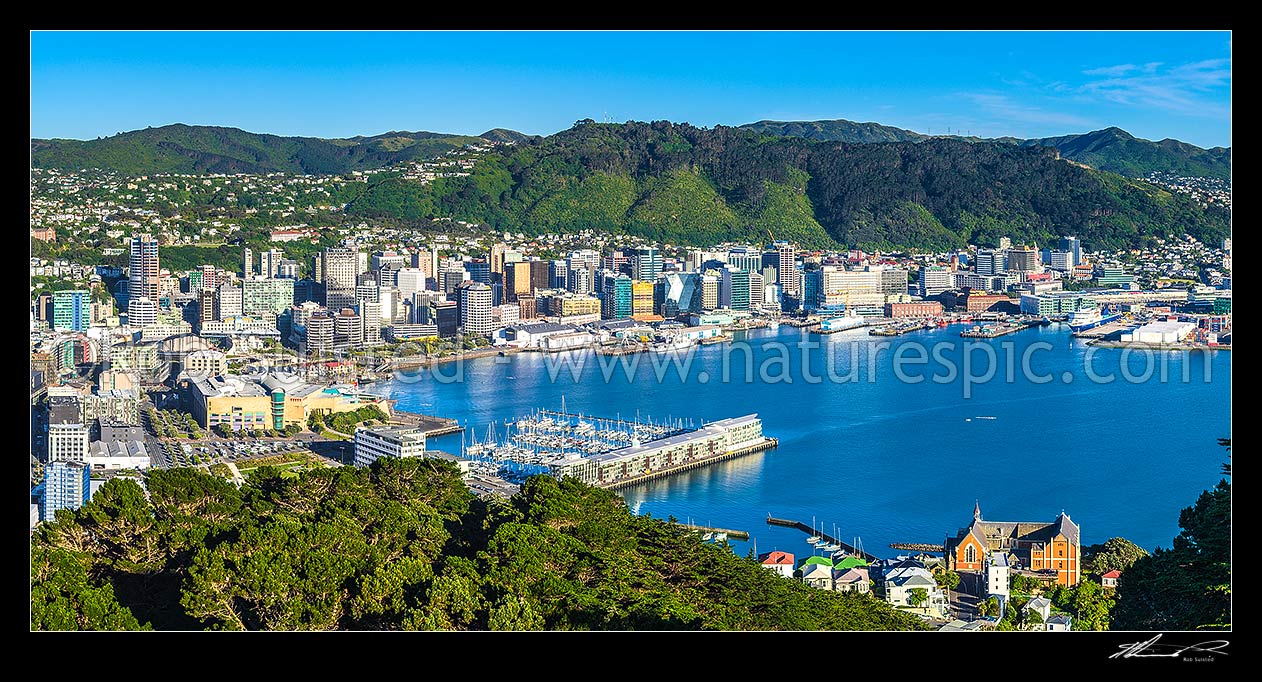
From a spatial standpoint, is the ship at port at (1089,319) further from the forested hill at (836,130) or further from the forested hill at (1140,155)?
the forested hill at (836,130)

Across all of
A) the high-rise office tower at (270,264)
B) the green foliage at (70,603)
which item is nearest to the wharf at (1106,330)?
the high-rise office tower at (270,264)

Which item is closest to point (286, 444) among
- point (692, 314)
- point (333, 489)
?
point (333, 489)

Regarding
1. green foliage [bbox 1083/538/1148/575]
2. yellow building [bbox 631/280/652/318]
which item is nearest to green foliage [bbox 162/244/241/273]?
yellow building [bbox 631/280/652/318]

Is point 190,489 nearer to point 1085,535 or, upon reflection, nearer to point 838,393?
point 1085,535

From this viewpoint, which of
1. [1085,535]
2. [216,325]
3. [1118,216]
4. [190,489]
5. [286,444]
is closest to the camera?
[190,489]

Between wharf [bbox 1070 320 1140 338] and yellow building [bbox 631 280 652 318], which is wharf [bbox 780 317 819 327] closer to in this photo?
yellow building [bbox 631 280 652 318]

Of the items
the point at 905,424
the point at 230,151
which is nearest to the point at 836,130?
the point at 230,151
